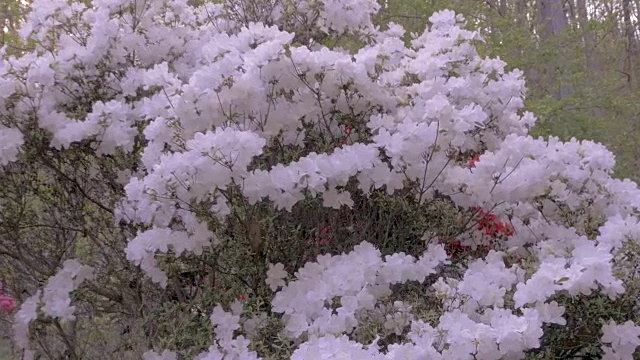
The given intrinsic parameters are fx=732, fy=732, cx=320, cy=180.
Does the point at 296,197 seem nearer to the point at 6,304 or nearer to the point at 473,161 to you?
the point at 473,161

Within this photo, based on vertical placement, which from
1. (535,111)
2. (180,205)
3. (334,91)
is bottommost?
(180,205)

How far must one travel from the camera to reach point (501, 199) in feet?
7.94

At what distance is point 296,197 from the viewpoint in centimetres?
218

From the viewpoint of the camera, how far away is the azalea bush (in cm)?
213

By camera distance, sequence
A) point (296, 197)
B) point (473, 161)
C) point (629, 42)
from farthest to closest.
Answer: point (629, 42) < point (473, 161) < point (296, 197)

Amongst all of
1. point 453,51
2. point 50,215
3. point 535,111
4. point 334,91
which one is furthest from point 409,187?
point 535,111

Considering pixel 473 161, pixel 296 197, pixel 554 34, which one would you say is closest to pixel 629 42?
pixel 554 34

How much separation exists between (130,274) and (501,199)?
1.52m

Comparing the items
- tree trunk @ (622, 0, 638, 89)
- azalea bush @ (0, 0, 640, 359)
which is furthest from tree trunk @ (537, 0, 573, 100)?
azalea bush @ (0, 0, 640, 359)

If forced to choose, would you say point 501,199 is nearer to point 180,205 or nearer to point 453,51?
point 453,51

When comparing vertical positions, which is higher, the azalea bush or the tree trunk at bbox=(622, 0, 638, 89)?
the tree trunk at bbox=(622, 0, 638, 89)

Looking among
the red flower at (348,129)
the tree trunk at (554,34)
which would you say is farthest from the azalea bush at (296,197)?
the tree trunk at (554,34)

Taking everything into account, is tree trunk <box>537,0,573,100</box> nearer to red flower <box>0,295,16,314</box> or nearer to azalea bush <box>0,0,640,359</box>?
azalea bush <box>0,0,640,359</box>

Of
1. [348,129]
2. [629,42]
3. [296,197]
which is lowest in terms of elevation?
[296,197]
